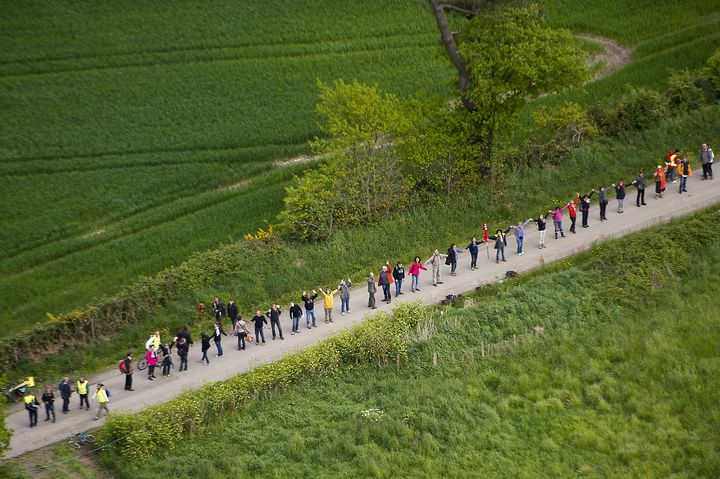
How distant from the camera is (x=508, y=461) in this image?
989 inches

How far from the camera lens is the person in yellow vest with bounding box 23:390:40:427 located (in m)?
28.7

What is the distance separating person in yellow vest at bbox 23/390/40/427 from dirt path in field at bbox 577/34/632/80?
37.1 m

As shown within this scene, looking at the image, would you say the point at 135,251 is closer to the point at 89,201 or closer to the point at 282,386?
the point at 89,201

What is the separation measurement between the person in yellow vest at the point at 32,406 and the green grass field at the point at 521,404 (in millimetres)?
3730

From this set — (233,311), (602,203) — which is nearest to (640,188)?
(602,203)

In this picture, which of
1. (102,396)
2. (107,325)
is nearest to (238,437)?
(102,396)

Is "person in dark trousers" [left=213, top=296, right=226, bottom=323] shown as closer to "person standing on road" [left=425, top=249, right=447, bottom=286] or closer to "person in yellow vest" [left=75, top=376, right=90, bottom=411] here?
"person in yellow vest" [left=75, top=376, right=90, bottom=411]

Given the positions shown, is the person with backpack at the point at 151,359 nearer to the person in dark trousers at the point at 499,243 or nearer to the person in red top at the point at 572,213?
the person in dark trousers at the point at 499,243

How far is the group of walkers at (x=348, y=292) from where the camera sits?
30.0m

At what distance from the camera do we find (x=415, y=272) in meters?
33.6

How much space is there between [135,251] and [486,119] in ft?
58.0

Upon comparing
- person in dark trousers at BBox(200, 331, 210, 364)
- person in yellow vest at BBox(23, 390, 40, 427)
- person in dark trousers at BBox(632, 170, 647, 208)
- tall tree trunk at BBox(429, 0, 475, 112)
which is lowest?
person in yellow vest at BBox(23, 390, 40, 427)

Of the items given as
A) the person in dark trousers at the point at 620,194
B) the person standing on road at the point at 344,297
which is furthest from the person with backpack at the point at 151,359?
the person in dark trousers at the point at 620,194

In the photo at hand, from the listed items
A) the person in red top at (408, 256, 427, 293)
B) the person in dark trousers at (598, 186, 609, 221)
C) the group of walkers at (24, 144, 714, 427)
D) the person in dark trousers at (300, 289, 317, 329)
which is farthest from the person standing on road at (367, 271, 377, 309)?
the person in dark trousers at (598, 186, 609, 221)
